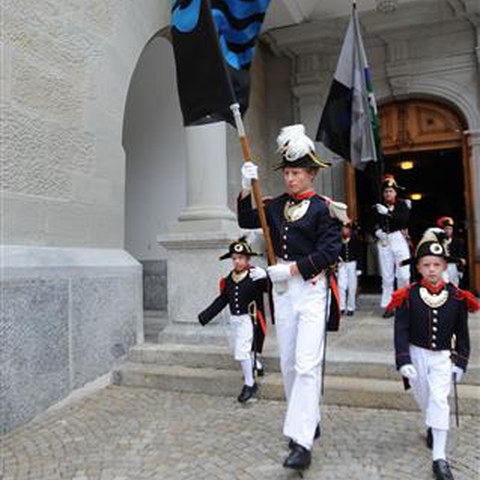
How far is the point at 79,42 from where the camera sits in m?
5.46

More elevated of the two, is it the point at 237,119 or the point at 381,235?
the point at 237,119

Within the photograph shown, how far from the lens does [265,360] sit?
5.35 metres

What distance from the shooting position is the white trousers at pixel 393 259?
24.5ft

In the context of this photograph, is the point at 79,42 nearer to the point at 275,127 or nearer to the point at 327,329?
the point at 327,329

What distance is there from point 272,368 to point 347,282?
3.67m

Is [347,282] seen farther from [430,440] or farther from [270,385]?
[430,440]

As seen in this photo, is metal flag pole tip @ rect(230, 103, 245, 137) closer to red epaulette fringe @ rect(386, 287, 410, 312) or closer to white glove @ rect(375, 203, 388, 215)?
red epaulette fringe @ rect(386, 287, 410, 312)

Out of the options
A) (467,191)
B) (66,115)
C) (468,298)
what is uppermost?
(66,115)

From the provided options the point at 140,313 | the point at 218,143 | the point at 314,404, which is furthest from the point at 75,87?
the point at 314,404

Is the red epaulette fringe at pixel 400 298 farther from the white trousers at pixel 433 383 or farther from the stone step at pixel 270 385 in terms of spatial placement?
the stone step at pixel 270 385

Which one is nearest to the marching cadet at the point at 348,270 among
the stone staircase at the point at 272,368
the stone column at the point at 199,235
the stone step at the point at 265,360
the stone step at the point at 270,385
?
the stone staircase at the point at 272,368

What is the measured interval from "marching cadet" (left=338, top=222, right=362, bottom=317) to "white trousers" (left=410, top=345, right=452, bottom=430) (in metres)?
4.93

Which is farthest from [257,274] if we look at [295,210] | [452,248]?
[452,248]

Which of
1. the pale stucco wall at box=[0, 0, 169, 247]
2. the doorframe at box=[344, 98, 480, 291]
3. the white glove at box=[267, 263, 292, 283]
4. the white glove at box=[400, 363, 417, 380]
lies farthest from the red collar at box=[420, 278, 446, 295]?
the doorframe at box=[344, 98, 480, 291]
